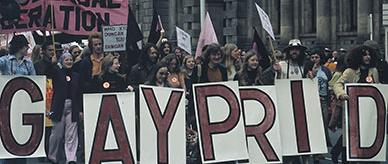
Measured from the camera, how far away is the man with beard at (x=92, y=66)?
44.0 feet

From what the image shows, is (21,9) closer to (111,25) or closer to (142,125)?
(111,25)

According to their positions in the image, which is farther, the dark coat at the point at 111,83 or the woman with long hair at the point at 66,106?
the woman with long hair at the point at 66,106

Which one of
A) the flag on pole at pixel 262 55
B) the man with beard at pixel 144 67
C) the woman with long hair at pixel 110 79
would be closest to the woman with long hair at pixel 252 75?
the woman with long hair at pixel 110 79

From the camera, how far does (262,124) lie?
37.3 ft

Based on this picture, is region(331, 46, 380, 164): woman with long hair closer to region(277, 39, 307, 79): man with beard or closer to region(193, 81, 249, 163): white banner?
region(277, 39, 307, 79): man with beard

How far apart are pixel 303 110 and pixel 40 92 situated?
8.90 ft

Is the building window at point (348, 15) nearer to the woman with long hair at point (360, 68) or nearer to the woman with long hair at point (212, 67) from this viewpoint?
the woman with long hair at point (212, 67)

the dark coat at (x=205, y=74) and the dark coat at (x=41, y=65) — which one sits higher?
the dark coat at (x=41, y=65)

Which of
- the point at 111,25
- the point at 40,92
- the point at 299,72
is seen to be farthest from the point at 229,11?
the point at 40,92

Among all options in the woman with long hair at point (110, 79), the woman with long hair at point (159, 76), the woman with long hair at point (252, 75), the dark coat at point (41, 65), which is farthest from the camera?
the dark coat at point (41, 65)

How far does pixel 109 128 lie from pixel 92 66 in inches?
129

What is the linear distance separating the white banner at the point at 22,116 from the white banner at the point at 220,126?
5.41 ft

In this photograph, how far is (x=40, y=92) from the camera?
1166 cm

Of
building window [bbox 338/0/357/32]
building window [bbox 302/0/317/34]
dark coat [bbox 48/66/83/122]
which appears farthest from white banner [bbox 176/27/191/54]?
building window [bbox 302/0/317/34]
